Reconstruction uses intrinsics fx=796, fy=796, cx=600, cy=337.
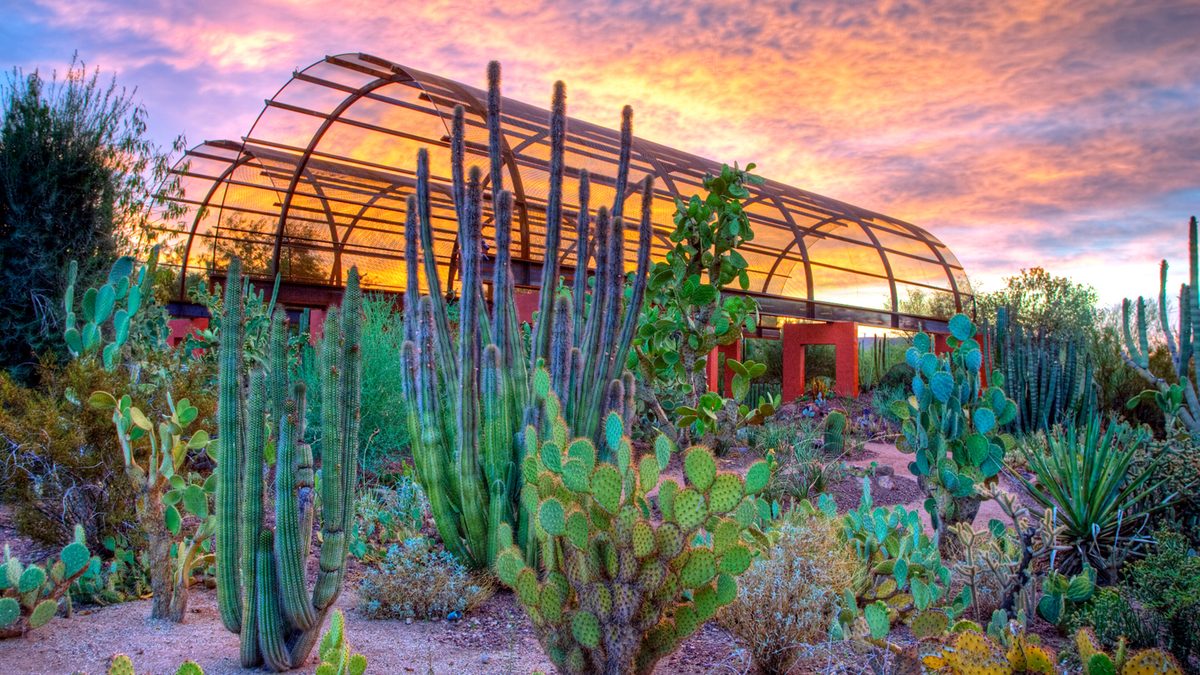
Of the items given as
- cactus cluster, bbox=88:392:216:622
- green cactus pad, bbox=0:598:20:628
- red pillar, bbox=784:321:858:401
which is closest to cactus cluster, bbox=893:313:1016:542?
cactus cluster, bbox=88:392:216:622

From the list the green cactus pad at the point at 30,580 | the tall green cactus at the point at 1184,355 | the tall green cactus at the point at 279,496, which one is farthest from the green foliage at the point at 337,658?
the tall green cactus at the point at 1184,355

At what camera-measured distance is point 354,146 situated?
40.1 ft

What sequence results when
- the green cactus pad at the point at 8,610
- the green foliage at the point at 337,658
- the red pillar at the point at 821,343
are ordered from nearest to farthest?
1. the green foliage at the point at 337,658
2. the green cactus pad at the point at 8,610
3. the red pillar at the point at 821,343

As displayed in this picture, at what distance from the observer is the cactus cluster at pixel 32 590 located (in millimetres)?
2750

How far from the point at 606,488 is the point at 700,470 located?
0.90ft

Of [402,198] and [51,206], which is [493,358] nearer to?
[51,206]

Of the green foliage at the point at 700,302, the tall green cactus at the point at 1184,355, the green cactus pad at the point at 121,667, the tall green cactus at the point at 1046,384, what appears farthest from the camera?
the tall green cactus at the point at 1046,384

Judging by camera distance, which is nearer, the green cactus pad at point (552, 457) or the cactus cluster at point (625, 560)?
the cactus cluster at point (625, 560)

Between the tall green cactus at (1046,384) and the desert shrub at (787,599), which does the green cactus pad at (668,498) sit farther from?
the tall green cactus at (1046,384)

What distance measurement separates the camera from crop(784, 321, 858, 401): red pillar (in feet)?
47.5

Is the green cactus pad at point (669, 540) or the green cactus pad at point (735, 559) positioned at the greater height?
the green cactus pad at point (669, 540)

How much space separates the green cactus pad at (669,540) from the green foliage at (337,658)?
87cm

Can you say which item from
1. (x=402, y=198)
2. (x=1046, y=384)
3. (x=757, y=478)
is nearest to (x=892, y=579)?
(x=757, y=478)

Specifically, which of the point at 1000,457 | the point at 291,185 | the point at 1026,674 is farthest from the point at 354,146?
the point at 1026,674
